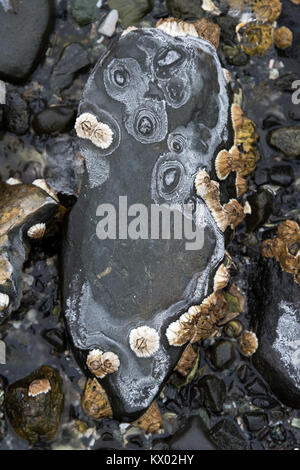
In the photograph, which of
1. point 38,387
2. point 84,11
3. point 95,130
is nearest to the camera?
point 95,130

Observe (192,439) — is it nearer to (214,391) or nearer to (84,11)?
(214,391)

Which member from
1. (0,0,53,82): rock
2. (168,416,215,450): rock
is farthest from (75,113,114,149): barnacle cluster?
(168,416,215,450): rock

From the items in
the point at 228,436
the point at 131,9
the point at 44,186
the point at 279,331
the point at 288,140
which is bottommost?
the point at 228,436

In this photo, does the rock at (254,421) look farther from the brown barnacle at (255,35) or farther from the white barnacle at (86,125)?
the brown barnacle at (255,35)

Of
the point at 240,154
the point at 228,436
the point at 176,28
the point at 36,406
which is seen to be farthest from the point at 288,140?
the point at 36,406

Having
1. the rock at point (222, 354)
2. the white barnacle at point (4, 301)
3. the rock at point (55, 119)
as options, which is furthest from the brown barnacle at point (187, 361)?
the rock at point (55, 119)
